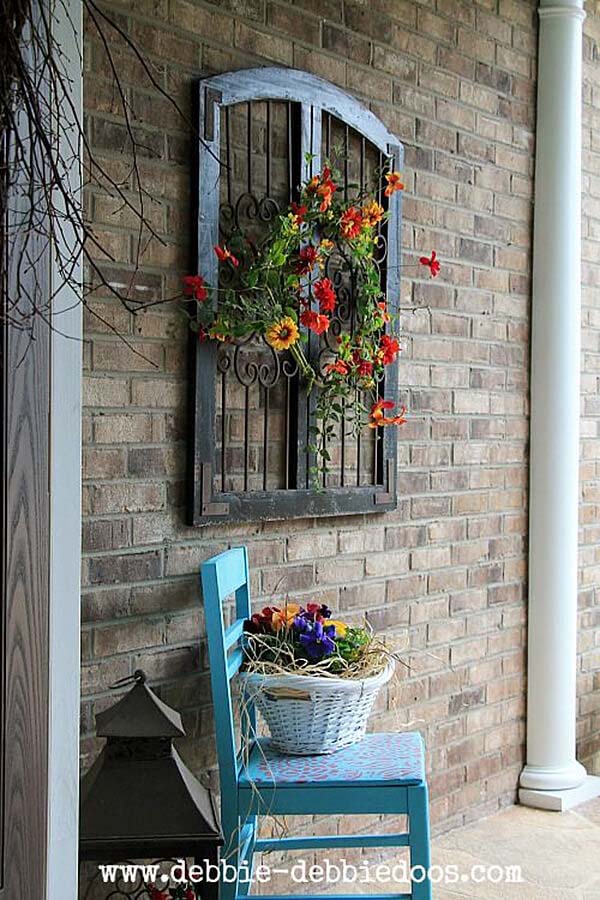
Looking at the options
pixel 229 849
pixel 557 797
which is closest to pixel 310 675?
pixel 229 849

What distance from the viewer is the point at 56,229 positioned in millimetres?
1772

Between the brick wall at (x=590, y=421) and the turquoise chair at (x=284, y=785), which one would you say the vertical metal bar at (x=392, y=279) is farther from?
the brick wall at (x=590, y=421)

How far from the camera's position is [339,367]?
322 cm

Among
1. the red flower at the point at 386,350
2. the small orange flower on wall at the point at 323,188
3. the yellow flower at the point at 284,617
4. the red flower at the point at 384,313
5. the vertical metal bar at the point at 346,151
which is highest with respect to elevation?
the vertical metal bar at the point at 346,151

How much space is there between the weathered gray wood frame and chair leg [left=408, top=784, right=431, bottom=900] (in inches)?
30.3

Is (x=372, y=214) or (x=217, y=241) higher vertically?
(x=372, y=214)

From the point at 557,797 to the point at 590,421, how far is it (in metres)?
1.30

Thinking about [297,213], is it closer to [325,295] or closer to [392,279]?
[325,295]

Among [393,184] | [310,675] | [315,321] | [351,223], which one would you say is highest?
[393,184]

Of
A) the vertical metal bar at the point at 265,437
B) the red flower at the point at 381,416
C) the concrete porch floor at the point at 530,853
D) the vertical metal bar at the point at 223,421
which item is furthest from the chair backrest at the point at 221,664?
the concrete porch floor at the point at 530,853

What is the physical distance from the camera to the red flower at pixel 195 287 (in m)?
2.84

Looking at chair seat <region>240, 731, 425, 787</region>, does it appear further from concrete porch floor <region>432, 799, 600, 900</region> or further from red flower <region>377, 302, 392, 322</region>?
red flower <region>377, 302, 392, 322</region>

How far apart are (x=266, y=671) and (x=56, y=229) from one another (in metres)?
1.32

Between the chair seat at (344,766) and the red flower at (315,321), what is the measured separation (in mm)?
987
